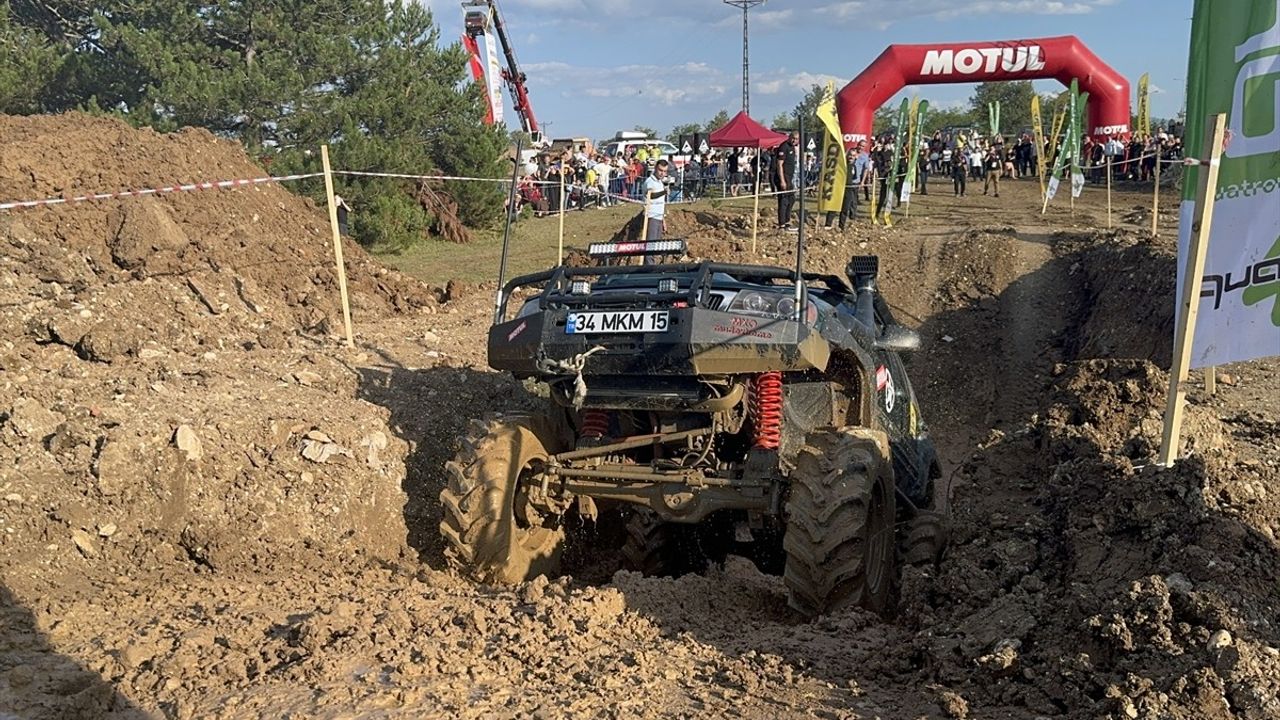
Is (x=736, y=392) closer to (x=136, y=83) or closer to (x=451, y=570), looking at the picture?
(x=451, y=570)

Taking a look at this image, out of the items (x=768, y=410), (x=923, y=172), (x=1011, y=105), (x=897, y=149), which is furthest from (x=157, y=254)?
(x=1011, y=105)

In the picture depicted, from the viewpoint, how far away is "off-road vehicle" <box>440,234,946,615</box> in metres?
5.31

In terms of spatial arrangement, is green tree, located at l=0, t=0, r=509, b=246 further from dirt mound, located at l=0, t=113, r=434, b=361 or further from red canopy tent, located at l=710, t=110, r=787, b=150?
red canopy tent, located at l=710, t=110, r=787, b=150

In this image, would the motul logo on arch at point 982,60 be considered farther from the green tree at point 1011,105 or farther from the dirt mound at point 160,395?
the green tree at point 1011,105

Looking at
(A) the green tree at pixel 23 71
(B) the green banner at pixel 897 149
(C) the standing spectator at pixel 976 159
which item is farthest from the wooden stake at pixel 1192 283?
(C) the standing spectator at pixel 976 159

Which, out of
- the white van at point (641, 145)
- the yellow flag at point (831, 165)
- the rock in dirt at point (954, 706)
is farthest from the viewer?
the white van at point (641, 145)

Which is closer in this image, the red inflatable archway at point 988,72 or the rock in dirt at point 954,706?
the rock in dirt at point 954,706

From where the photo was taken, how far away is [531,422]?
6344 mm

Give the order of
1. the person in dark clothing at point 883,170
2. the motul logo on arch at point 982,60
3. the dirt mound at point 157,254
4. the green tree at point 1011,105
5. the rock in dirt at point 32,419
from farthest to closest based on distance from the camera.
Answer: the green tree at point 1011,105
the person in dark clothing at point 883,170
the motul logo on arch at point 982,60
the dirt mound at point 157,254
the rock in dirt at point 32,419

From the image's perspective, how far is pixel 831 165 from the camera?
1947cm

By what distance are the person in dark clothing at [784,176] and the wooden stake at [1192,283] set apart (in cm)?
1638

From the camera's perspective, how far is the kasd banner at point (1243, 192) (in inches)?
217

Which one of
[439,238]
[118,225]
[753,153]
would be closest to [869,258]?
[118,225]

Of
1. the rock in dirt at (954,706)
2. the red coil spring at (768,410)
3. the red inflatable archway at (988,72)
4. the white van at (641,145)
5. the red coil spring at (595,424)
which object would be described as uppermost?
the red inflatable archway at (988,72)
